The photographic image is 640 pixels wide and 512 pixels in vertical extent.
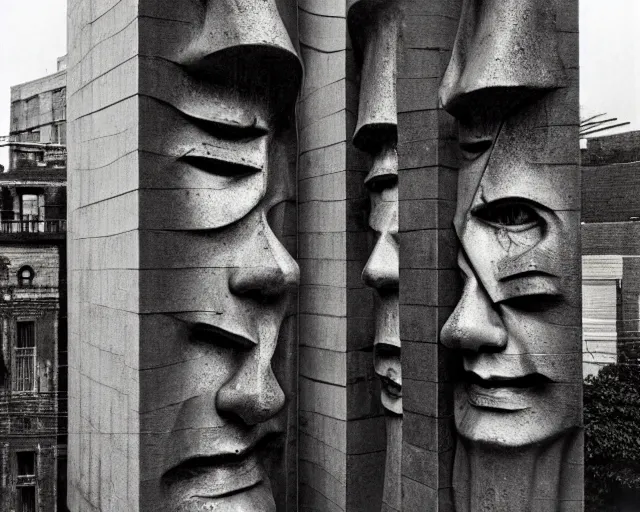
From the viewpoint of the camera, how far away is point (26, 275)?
4.61 metres

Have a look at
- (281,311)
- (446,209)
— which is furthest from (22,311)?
(446,209)

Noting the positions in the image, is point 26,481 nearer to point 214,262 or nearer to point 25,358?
point 25,358

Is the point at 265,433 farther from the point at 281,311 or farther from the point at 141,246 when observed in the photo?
the point at 141,246

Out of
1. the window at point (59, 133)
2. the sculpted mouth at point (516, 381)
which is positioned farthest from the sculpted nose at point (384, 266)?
the window at point (59, 133)

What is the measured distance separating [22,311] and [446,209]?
256cm

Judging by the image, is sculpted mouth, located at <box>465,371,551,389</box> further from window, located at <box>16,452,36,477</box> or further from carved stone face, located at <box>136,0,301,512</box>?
window, located at <box>16,452,36,477</box>

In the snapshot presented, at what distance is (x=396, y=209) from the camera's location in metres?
4.14

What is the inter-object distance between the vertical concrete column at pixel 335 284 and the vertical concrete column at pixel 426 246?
0.57 meters

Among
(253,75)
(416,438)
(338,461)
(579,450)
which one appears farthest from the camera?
(338,461)

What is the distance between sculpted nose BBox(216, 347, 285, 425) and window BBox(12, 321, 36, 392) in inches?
54.0

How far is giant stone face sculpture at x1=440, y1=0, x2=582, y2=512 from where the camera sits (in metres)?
3.33

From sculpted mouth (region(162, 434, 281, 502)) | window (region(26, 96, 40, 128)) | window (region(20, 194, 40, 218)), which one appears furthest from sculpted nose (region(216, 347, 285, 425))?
window (region(26, 96, 40, 128))

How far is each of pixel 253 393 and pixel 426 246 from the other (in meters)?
1.14

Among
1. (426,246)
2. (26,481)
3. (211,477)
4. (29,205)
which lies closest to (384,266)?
(426,246)
